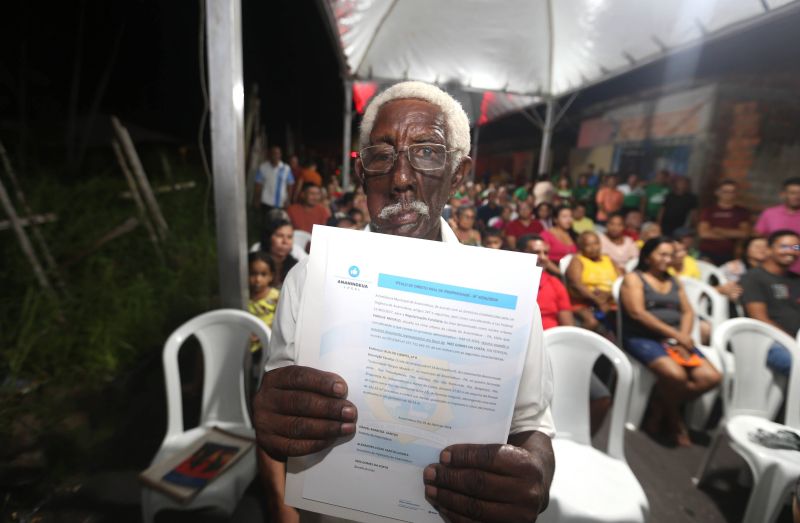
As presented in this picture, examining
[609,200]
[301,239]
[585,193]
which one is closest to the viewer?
[301,239]

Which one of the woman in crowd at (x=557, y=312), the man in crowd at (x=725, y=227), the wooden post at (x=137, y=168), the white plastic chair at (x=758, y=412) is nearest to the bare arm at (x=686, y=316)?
the white plastic chair at (x=758, y=412)

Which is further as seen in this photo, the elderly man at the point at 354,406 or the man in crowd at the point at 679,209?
the man in crowd at the point at 679,209

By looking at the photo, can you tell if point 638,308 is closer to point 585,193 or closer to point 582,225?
point 582,225

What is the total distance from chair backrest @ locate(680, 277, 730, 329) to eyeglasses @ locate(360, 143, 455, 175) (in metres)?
3.42

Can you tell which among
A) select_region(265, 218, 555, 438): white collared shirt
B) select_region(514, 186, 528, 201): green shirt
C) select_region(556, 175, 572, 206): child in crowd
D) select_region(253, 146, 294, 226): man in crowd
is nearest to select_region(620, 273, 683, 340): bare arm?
select_region(514, 186, 528, 201): green shirt

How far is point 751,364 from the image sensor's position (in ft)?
8.04

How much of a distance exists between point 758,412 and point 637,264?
49.8 inches

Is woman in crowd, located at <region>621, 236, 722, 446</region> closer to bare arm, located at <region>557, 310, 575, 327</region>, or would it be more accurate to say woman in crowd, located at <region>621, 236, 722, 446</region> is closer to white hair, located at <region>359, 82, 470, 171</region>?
bare arm, located at <region>557, 310, 575, 327</region>

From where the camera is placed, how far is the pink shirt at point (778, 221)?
328 cm

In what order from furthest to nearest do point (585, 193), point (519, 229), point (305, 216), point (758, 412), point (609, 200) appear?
point (585, 193), point (609, 200), point (305, 216), point (519, 229), point (758, 412)

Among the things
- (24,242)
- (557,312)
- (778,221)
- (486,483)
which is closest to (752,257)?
(778,221)

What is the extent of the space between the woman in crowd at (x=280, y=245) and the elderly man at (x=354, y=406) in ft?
6.98

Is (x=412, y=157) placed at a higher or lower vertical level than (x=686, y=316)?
higher

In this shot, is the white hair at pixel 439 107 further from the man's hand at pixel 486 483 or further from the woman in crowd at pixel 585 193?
the woman in crowd at pixel 585 193
